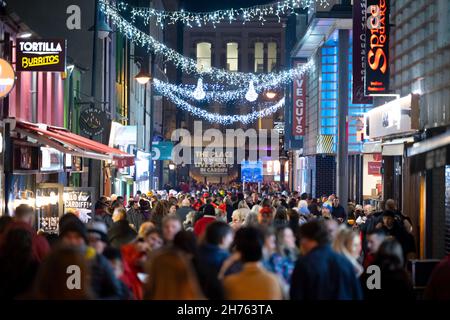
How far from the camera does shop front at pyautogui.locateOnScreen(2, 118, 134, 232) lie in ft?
67.6

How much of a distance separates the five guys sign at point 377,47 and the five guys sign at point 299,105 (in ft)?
83.8

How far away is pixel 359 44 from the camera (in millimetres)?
26016

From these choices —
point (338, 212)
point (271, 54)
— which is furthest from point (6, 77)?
point (271, 54)

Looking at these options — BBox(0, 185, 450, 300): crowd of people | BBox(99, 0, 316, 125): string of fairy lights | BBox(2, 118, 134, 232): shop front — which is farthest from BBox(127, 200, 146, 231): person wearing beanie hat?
BBox(99, 0, 316, 125): string of fairy lights

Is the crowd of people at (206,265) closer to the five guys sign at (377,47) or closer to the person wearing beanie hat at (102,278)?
the person wearing beanie hat at (102,278)

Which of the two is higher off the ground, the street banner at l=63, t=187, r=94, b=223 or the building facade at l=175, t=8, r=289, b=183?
the building facade at l=175, t=8, r=289, b=183

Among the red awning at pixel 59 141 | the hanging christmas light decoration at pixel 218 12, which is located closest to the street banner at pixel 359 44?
the hanging christmas light decoration at pixel 218 12

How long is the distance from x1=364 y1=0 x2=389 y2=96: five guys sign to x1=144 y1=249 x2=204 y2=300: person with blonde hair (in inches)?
723

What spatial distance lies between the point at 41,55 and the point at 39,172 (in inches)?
143

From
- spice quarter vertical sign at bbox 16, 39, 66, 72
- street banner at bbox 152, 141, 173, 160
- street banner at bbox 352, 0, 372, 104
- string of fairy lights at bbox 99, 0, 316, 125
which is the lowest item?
street banner at bbox 152, 141, 173, 160

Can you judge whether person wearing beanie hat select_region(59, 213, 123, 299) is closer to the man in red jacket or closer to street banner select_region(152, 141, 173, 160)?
the man in red jacket

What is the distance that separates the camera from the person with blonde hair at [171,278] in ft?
21.7
